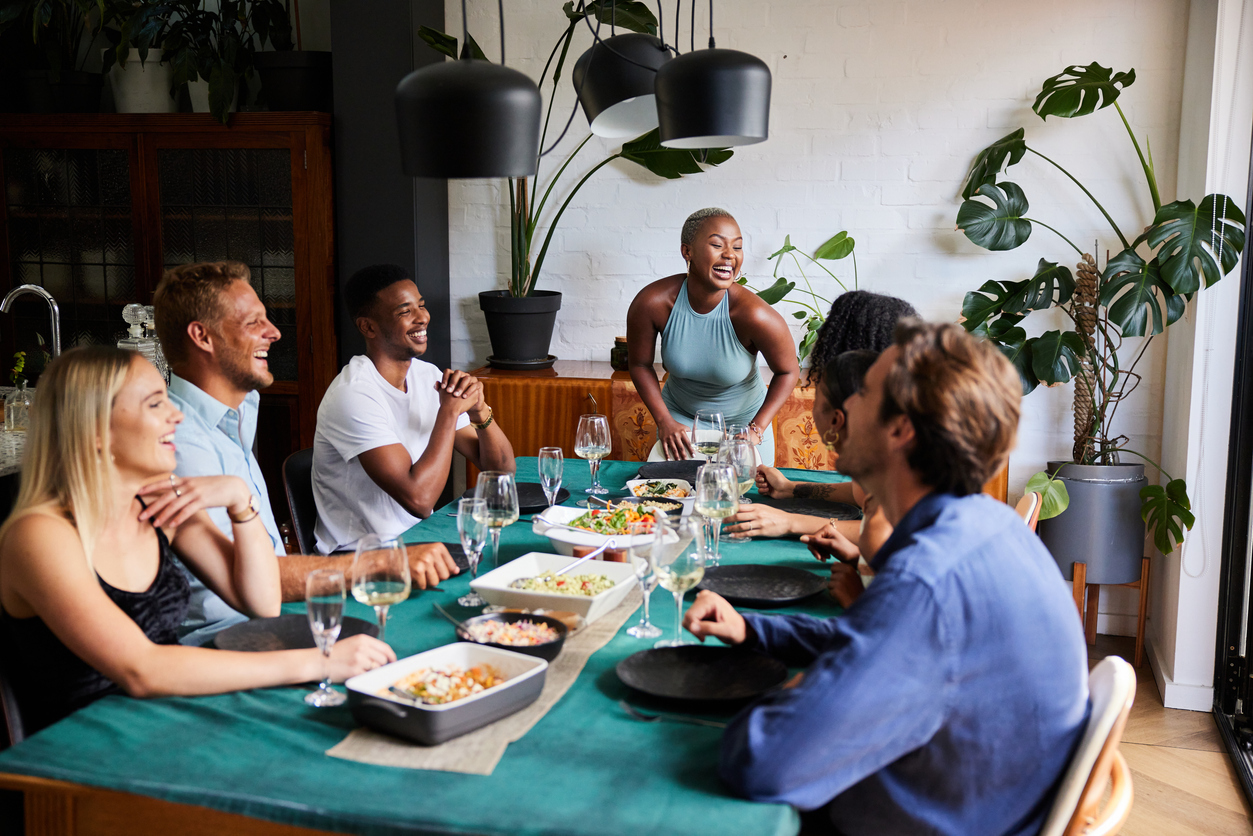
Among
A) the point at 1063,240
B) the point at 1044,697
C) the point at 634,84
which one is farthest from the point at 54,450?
the point at 1063,240

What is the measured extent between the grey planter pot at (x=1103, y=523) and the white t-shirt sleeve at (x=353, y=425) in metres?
2.48

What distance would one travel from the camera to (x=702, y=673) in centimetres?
150

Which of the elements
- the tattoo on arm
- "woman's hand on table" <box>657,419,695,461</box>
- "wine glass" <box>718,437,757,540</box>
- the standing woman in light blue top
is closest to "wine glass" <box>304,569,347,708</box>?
"wine glass" <box>718,437,757,540</box>

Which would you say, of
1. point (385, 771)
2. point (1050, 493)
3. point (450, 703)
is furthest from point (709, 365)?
point (385, 771)

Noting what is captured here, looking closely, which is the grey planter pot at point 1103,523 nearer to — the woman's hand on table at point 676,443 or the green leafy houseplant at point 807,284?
the green leafy houseplant at point 807,284

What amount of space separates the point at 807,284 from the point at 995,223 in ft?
2.75

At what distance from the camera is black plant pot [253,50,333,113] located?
4.30 meters

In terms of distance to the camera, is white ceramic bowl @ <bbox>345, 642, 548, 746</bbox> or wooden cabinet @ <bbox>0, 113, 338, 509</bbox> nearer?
white ceramic bowl @ <bbox>345, 642, 548, 746</bbox>

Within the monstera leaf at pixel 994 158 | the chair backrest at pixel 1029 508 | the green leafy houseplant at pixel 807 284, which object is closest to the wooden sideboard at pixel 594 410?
the green leafy houseplant at pixel 807 284

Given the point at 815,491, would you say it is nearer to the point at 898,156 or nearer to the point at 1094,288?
the point at 1094,288

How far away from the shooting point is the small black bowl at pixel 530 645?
150 centimetres

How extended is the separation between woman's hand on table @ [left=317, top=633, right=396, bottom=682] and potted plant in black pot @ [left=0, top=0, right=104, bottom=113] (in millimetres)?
3857

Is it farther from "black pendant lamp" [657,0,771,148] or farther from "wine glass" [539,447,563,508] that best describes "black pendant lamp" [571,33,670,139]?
"wine glass" [539,447,563,508]

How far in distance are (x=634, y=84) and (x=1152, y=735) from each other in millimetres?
2591
